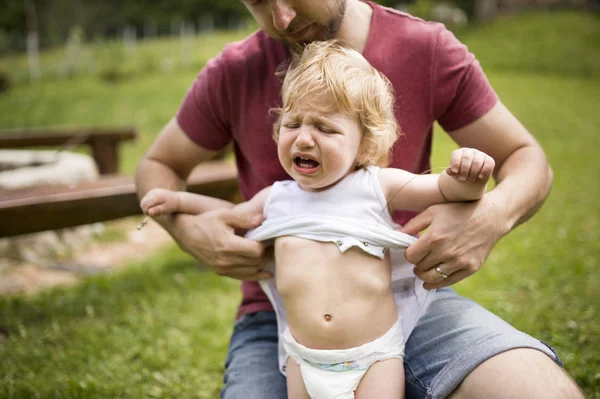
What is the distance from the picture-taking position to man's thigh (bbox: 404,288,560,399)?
5.16 ft

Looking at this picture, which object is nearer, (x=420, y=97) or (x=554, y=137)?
(x=420, y=97)

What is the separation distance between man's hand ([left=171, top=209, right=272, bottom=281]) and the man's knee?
2.54 ft

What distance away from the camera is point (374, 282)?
1.73 meters

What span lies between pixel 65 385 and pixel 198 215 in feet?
4.54

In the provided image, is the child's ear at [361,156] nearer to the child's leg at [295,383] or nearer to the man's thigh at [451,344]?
the man's thigh at [451,344]

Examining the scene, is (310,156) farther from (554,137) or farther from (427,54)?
(554,137)

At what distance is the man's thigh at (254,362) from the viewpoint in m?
1.85

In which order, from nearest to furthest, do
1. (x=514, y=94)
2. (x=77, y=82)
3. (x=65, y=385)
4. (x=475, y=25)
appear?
(x=65, y=385), (x=514, y=94), (x=77, y=82), (x=475, y=25)

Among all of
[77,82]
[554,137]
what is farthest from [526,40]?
[77,82]

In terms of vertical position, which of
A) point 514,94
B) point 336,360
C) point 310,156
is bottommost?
point 514,94

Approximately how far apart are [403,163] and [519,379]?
876mm

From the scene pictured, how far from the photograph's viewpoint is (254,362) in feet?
6.45

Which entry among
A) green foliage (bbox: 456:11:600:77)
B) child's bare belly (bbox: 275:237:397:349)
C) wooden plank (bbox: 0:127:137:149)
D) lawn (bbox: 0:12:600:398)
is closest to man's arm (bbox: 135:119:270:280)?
child's bare belly (bbox: 275:237:397:349)

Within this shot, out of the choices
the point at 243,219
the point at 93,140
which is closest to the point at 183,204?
the point at 243,219
